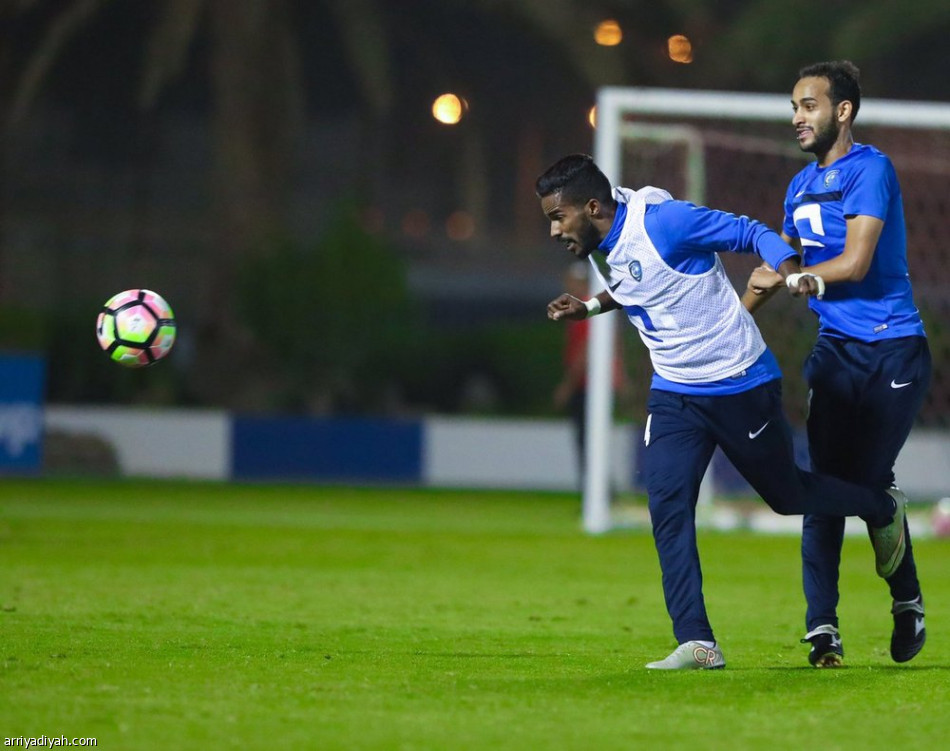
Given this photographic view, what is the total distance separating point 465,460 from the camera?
21344mm

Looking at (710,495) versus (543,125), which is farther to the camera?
(543,125)

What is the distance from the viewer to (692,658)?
6051 millimetres

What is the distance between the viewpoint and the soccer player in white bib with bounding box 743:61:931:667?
6.35 m

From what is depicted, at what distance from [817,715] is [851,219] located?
1.96 meters

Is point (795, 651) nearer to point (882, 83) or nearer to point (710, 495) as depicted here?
point (710, 495)

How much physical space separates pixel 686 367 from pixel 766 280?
550 millimetres

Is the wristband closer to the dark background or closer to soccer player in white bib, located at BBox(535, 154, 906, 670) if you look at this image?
soccer player in white bib, located at BBox(535, 154, 906, 670)

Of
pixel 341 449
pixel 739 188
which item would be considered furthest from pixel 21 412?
pixel 739 188

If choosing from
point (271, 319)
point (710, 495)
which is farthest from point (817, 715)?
point (271, 319)

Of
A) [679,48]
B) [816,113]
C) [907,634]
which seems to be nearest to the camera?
[816,113]

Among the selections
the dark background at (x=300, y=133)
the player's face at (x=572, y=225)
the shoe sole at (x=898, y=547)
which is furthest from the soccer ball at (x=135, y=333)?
the dark background at (x=300, y=133)

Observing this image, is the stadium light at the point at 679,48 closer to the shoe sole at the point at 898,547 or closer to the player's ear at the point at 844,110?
the player's ear at the point at 844,110

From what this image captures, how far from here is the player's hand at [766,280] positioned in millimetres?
5859

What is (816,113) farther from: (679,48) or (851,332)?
(679,48)
